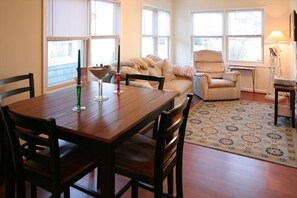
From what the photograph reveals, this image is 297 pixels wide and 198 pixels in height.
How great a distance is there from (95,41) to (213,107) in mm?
2577

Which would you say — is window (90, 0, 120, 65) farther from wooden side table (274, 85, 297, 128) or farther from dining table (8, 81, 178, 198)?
wooden side table (274, 85, 297, 128)

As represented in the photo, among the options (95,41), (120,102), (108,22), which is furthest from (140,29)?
(120,102)

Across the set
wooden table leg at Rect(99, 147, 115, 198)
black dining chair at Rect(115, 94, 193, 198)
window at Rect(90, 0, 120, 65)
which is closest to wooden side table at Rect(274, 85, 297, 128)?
black dining chair at Rect(115, 94, 193, 198)

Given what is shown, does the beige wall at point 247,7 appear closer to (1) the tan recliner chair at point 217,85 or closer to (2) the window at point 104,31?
(1) the tan recliner chair at point 217,85

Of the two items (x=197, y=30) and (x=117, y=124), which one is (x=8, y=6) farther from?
(x=197, y=30)

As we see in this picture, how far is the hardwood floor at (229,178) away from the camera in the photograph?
2.34 metres

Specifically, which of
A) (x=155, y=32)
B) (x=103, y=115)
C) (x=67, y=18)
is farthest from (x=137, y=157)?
(x=155, y=32)

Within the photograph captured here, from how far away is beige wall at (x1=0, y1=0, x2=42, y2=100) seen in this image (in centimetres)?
271

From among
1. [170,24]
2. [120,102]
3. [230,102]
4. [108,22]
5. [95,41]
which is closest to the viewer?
[120,102]

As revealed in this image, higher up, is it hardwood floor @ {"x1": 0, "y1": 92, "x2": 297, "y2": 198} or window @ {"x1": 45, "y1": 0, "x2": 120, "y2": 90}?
window @ {"x1": 45, "y1": 0, "x2": 120, "y2": 90}

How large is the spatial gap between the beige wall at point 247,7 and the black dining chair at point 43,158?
5683mm

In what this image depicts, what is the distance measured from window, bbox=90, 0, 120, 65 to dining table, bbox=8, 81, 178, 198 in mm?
2114

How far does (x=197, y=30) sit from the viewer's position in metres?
7.15

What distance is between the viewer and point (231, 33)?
675cm
